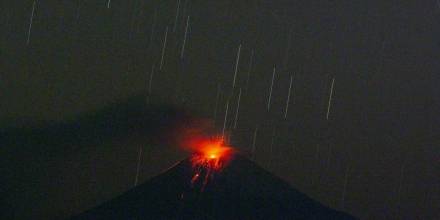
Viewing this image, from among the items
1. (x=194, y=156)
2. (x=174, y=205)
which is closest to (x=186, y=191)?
(x=174, y=205)

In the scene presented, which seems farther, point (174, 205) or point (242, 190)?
point (242, 190)

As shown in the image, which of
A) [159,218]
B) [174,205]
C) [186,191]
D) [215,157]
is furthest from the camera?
[215,157]

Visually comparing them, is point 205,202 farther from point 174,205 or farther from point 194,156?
point 194,156

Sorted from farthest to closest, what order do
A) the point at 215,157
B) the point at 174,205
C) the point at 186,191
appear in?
the point at 215,157 < the point at 186,191 < the point at 174,205

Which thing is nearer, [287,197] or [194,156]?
[287,197]

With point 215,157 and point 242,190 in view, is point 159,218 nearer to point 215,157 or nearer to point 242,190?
point 242,190

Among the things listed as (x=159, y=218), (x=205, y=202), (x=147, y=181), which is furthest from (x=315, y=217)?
(x=147, y=181)
